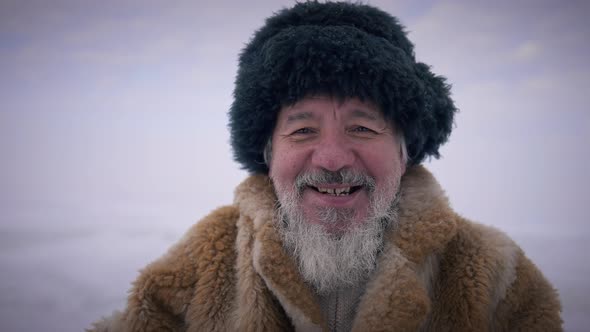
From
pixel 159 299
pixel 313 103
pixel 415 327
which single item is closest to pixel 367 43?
pixel 313 103

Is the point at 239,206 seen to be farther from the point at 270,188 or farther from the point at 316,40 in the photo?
the point at 316,40

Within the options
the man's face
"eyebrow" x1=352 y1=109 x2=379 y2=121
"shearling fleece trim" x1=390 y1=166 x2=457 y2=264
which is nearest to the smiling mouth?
the man's face

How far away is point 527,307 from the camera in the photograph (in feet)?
6.57

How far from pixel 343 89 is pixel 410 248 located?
1.03 metres

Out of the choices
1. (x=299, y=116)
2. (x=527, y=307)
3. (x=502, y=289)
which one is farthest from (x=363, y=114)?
(x=527, y=307)

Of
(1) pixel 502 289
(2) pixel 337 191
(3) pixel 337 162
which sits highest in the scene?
(3) pixel 337 162

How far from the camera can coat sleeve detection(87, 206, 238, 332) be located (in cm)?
194

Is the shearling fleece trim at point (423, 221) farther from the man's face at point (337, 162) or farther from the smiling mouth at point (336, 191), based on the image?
the smiling mouth at point (336, 191)

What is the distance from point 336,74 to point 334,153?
49cm

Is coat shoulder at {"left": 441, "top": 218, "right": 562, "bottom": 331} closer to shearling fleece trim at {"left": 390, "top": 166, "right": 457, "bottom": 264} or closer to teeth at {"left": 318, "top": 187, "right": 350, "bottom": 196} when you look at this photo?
shearling fleece trim at {"left": 390, "top": 166, "right": 457, "bottom": 264}

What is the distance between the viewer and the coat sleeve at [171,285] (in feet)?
6.36

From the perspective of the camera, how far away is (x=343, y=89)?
2.10 meters

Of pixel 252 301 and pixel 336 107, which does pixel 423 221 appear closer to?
pixel 336 107

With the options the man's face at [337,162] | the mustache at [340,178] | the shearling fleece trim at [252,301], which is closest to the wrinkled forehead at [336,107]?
the man's face at [337,162]
